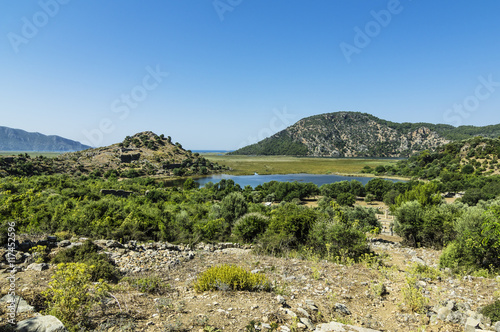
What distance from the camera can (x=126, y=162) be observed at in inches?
4665

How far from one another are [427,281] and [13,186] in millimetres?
46599

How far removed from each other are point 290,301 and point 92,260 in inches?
280

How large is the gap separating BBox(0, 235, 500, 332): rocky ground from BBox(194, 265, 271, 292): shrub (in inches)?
8.9

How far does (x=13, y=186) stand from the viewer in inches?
1298

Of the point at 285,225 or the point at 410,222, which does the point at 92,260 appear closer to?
the point at 285,225

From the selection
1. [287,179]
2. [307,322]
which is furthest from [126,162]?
[307,322]

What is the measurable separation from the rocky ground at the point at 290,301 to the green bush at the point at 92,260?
731mm

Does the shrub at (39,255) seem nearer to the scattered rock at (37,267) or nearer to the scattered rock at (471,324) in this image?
the scattered rock at (37,267)

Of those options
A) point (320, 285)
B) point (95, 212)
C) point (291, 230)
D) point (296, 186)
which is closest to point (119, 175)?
point (296, 186)

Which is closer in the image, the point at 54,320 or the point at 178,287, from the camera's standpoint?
the point at 54,320

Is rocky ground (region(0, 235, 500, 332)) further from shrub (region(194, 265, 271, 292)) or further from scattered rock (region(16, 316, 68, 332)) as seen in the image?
scattered rock (region(16, 316, 68, 332))

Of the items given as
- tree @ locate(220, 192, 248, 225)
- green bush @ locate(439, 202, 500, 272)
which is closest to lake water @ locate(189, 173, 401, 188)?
tree @ locate(220, 192, 248, 225)

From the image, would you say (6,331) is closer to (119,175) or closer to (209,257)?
(209,257)

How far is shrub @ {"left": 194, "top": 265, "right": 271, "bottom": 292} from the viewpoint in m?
7.04
